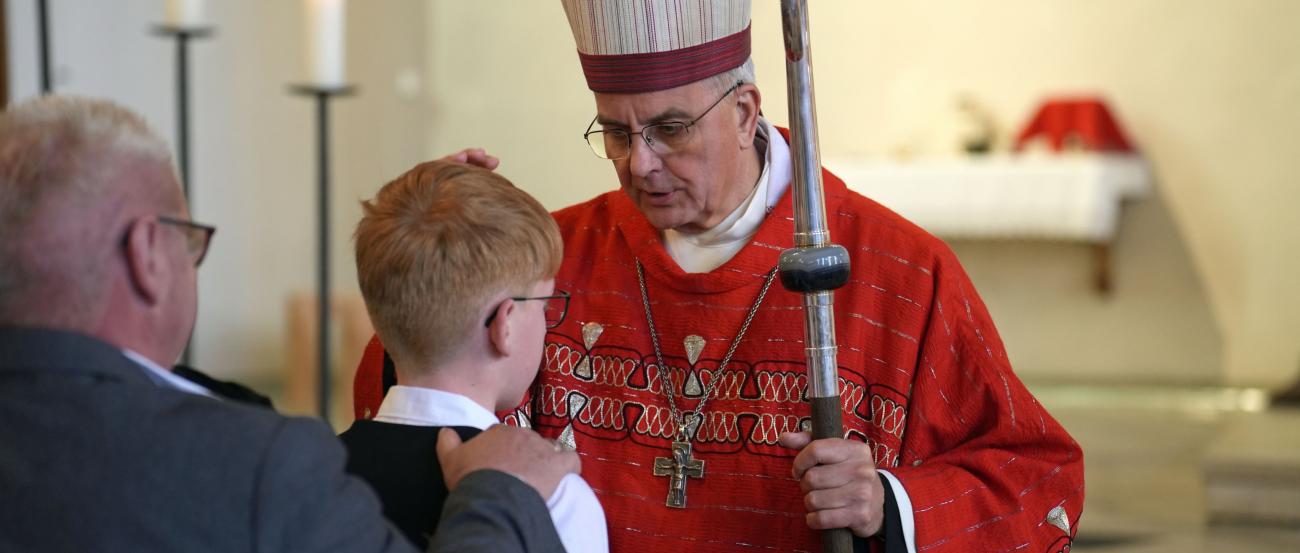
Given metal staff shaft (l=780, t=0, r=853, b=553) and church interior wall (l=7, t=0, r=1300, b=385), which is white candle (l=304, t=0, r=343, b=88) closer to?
metal staff shaft (l=780, t=0, r=853, b=553)

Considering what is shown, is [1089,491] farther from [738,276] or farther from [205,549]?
[205,549]

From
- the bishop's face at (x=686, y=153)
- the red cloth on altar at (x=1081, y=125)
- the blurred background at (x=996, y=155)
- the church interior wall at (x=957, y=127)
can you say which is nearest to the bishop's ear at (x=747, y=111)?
the bishop's face at (x=686, y=153)

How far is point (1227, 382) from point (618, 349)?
708 cm

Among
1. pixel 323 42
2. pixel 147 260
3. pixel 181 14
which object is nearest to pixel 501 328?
pixel 147 260

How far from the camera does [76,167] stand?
140 centimetres

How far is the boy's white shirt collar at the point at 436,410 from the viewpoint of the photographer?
1.86 metres

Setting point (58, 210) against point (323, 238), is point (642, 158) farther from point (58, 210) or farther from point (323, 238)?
point (323, 238)

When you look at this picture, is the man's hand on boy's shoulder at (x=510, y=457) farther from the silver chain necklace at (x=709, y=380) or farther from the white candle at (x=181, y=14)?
the white candle at (x=181, y=14)

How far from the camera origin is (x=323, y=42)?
4613 mm

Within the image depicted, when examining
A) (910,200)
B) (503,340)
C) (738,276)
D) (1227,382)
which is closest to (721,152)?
(738,276)

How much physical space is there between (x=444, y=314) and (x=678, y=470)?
69 centimetres

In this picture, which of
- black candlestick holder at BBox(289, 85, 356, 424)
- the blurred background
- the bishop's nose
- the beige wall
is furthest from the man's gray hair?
the beige wall

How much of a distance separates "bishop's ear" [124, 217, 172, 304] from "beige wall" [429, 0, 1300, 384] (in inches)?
259

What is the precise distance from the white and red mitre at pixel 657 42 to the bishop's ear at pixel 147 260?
1.15m
